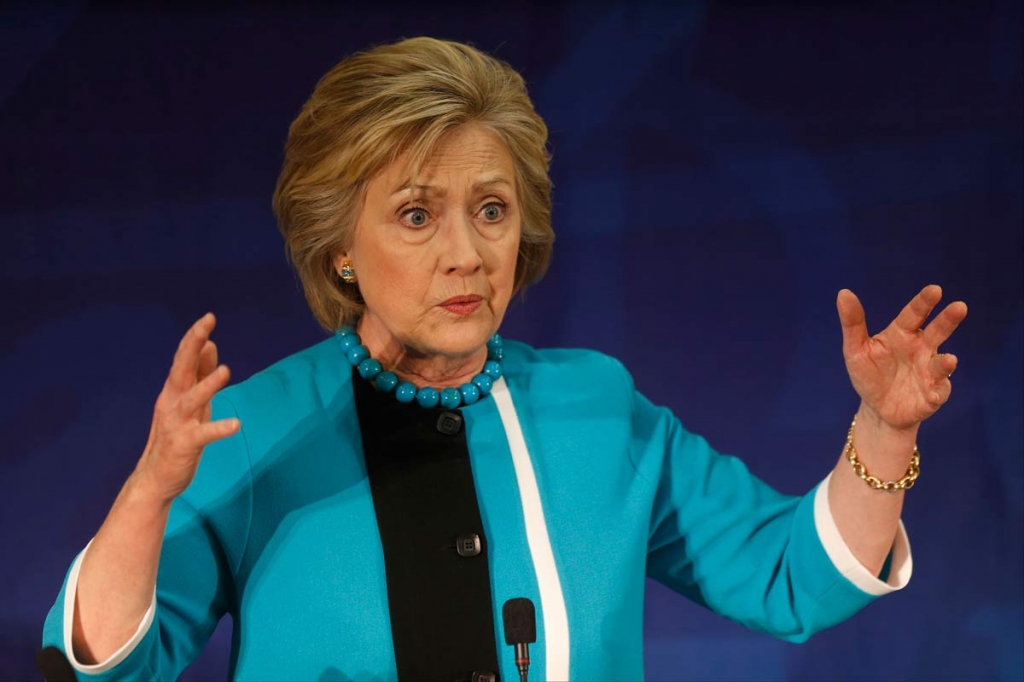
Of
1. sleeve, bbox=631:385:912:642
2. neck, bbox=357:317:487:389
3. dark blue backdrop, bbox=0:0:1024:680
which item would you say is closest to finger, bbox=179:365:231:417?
neck, bbox=357:317:487:389

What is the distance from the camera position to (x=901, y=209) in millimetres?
2979

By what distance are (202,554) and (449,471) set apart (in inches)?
14.4

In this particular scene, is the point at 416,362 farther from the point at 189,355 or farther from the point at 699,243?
the point at 699,243

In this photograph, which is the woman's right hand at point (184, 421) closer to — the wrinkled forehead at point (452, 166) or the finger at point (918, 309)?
the wrinkled forehead at point (452, 166)

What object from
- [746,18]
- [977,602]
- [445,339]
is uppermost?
[746,18]

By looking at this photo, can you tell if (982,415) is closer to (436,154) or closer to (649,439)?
(649,439)

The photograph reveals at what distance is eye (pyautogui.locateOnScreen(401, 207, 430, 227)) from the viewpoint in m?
1.92

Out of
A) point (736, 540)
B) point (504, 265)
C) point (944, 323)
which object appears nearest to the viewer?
point (944, 323)

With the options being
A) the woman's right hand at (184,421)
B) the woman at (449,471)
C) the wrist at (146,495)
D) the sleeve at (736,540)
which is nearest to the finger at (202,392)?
the woman's right hand at (184,421)

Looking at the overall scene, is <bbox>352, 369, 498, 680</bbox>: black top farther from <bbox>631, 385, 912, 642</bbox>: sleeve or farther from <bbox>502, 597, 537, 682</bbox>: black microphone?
<bbox>631, 385, 912, 642</bbox>: sleeve

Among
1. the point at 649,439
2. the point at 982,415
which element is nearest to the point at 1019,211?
the point at 982,415

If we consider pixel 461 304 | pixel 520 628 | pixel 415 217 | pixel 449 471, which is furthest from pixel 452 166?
pixel 520 628

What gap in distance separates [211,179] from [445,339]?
1053 millimetres

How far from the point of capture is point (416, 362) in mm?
2029
